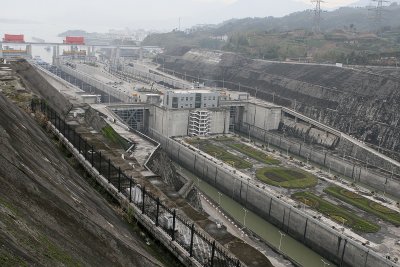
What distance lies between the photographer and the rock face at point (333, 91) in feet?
224

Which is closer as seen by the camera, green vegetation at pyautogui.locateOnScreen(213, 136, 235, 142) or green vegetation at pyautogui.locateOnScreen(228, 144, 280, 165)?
green vegetation at pyautogui.locateOnScreen(228, 144, 280, 165)

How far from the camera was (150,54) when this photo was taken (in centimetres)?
17850

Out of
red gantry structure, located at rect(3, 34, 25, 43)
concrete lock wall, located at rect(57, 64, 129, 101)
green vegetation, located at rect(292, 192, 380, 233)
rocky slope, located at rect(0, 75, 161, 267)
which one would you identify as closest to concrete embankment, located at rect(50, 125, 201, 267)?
→ rocky slope, located at rect(0, 75, 161, 267)

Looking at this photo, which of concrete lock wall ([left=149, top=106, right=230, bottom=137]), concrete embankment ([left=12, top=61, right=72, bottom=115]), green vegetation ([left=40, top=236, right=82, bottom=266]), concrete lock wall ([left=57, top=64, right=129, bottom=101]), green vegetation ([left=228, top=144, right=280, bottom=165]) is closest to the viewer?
green vegetation ([left=40, top=236, right=82, bottom=266])

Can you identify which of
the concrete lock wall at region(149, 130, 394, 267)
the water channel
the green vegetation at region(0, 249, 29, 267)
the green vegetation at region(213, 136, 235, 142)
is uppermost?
the green vegetation at region(0, 249, 29, 267)

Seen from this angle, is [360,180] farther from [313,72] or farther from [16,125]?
[16,125]

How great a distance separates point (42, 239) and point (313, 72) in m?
90.1

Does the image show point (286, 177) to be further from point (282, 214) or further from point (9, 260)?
point (9, 260)

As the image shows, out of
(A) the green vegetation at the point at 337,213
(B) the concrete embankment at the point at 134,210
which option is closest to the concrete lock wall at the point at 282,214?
(A) the green vegetation at the point at 337,213

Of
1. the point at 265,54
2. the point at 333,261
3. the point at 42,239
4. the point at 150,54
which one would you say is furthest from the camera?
the point at 150,54

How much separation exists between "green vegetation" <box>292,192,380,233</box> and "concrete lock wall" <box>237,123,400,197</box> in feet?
45.2

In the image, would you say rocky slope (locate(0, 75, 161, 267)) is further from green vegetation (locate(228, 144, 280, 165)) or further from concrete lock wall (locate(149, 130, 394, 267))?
green vegetation (locate(228, 144, 280, 165))

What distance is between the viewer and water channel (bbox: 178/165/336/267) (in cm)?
3794

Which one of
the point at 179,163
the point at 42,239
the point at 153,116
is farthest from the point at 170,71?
the point at 42,239
